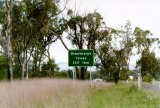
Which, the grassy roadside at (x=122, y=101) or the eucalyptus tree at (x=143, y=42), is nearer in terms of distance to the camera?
the grassy roadside at (x=122, y=101)

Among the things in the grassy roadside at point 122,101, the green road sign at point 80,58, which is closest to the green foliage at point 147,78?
the green road sign at point 80,58

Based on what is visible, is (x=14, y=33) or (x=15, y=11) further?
(x=14, y=33)

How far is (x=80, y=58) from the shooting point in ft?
105

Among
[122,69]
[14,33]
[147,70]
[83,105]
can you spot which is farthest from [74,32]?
[83,105]

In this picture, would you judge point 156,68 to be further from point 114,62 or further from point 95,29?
point 95,29

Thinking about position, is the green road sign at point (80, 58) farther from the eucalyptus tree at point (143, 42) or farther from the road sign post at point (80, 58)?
the eucalyptus tree at point (143, 42)

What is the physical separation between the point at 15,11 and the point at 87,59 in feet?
52.5

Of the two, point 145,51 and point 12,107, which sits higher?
point 145,51

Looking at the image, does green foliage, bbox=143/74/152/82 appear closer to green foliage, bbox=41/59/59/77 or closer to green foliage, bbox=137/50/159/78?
green foliage, bbox=137/50/159/78

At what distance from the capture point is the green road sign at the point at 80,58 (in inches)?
1262

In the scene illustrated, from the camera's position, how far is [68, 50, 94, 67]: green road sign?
32.0 metres

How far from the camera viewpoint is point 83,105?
13078mm

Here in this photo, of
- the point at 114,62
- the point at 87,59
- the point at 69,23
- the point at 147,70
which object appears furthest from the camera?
the point at 147,70

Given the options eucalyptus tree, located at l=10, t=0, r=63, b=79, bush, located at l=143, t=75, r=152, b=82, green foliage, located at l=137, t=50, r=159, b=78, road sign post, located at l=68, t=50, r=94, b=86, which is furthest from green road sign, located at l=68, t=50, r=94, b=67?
bush, located at l=143, t=75, r=152, b=82
